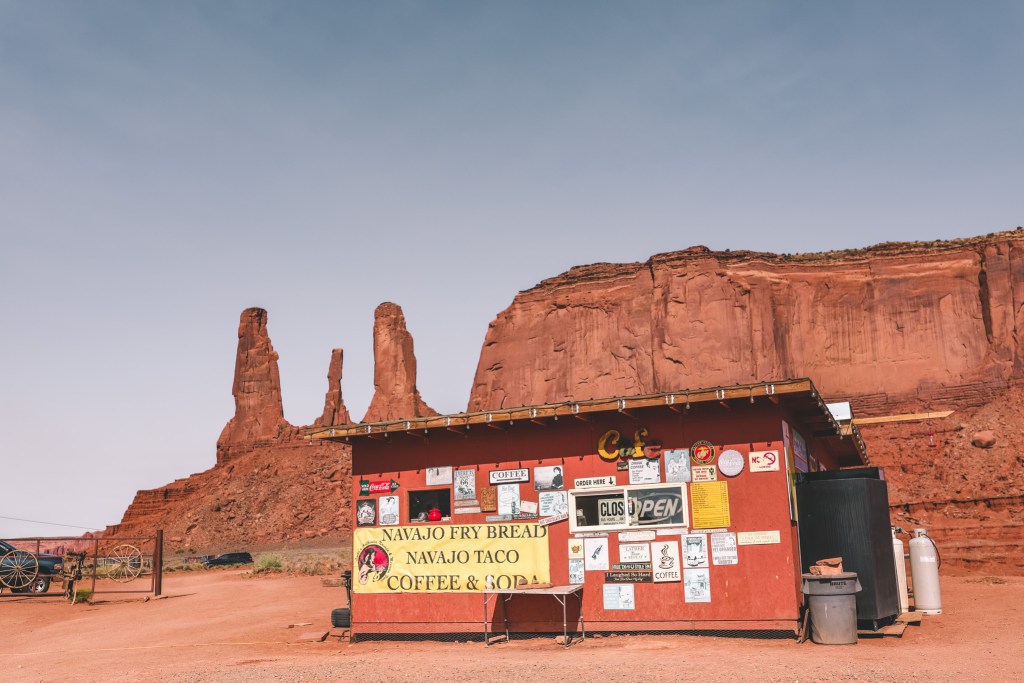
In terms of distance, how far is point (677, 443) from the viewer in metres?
15.5

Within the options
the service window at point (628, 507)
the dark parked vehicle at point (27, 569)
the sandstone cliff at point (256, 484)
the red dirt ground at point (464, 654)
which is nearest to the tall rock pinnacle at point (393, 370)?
the sandstone cliff at point (256, 484)

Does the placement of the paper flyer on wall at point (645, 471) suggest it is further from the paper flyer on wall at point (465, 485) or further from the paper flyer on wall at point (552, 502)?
the paper flyer on wall at point (465, 485)

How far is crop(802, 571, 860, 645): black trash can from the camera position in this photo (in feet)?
45.1

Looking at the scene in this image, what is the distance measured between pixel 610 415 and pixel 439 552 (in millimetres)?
4169

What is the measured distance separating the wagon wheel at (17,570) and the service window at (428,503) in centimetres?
1761

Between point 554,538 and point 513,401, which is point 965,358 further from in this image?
point 554,538

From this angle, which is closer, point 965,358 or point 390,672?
point 390,672

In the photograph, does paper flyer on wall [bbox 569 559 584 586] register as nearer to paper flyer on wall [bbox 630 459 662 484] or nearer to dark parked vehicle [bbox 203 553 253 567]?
paper flyer on wall [bbox 630 459 662 484]

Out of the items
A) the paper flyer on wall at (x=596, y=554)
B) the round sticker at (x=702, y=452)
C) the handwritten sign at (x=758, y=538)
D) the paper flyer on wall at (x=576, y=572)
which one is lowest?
the paper flyer on wall at (x=576, y=572)

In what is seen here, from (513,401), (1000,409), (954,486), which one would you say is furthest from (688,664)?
(513,401)

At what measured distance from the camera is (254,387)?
9612 centimetres

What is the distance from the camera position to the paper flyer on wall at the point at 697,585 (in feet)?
49.0

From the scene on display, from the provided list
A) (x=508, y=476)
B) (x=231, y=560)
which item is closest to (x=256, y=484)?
(x=231, y=560)

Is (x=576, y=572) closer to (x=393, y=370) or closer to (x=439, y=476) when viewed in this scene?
(x=439, y=476)
